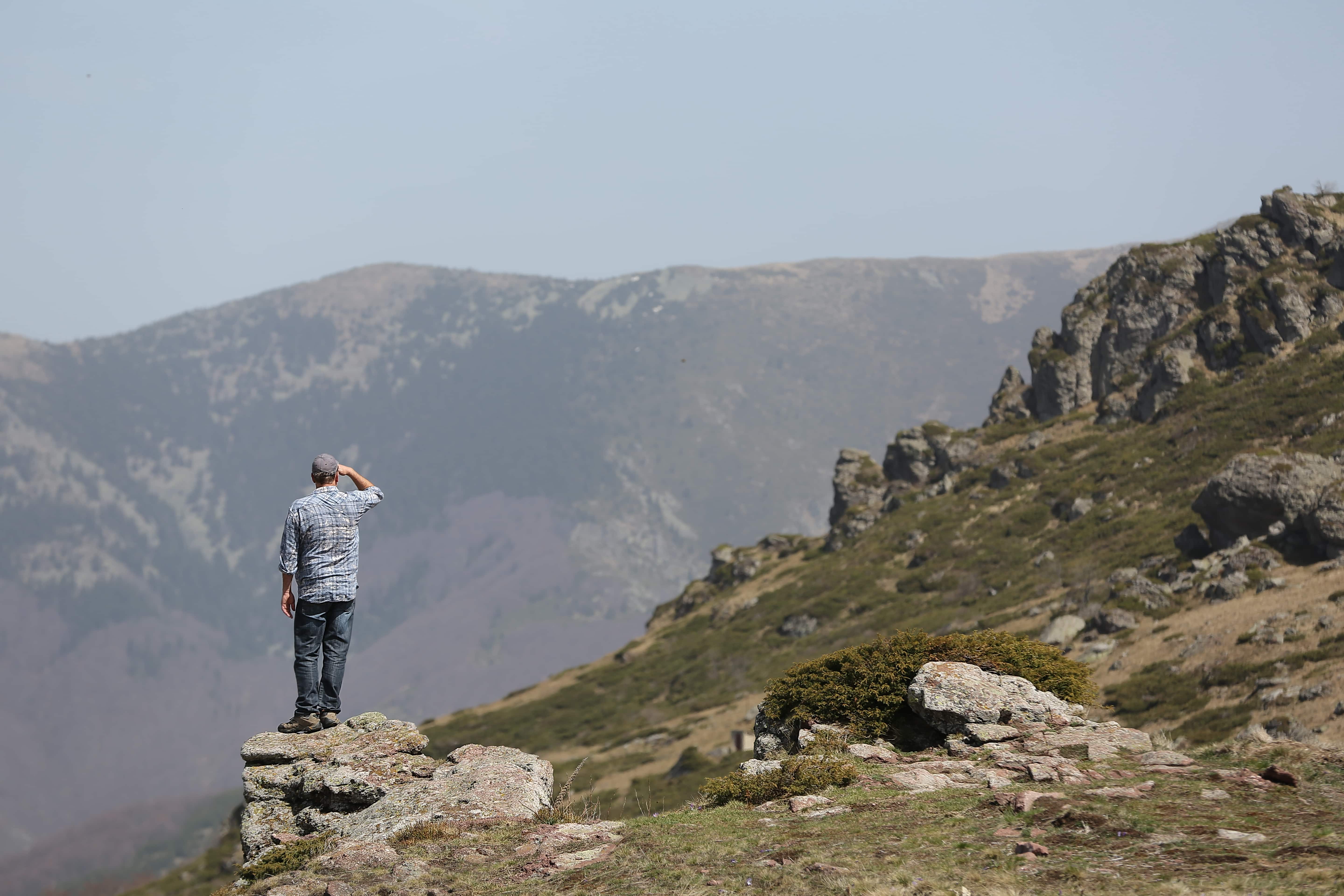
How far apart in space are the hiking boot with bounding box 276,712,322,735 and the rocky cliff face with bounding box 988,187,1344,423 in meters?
80.7

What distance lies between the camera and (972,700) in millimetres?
14375

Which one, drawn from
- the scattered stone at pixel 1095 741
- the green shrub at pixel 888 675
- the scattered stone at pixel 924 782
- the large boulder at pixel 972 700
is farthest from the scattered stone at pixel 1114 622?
the scattered stone at pixel 924 782

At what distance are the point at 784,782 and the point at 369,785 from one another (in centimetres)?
543

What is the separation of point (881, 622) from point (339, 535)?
212 feet

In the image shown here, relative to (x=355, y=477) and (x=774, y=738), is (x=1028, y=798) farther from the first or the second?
(x=355, y=477)

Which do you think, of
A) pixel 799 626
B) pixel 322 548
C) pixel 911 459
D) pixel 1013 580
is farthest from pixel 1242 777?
pixel 911 459

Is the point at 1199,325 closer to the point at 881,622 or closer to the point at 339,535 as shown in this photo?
the point at 881,622

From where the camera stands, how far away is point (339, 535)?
13102 mm

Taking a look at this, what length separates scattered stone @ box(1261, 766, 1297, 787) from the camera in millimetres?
10609

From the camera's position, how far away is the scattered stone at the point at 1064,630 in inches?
1809

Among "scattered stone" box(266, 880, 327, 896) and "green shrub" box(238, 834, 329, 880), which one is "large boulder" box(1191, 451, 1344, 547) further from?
"scattered stone" box(266, 880, 327, 896)

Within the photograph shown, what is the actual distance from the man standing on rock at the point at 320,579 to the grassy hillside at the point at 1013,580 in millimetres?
27055

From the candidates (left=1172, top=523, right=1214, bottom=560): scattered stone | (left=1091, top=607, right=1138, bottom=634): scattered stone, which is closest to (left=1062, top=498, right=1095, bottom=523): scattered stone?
(left=1172, top=523, right=1214, bottom=560): scattered stone

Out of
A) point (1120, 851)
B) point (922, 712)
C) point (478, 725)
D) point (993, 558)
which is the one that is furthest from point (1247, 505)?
point (478, 725)
